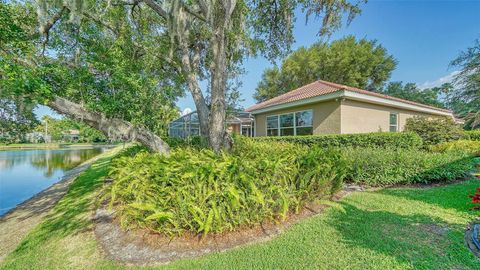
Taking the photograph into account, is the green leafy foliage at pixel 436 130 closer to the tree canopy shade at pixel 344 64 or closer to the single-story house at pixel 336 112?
the single-story house at pixel 336 112

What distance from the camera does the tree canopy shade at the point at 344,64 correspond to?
76.8 feet

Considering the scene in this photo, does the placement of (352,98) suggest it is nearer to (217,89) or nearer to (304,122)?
(304,122)

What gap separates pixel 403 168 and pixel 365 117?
5810mm

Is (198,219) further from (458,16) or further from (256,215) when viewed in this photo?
(458,16)

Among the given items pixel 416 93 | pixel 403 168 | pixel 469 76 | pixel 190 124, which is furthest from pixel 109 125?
pixel 416 93

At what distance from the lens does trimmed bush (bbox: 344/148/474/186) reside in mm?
5672

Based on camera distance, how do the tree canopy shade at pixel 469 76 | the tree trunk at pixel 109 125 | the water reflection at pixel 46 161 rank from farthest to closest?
the water reflection at pixel 46 161 < the tree canopy shade at pixel 469 76 < the tree trunk at pixel 109 125

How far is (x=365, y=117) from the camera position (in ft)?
35.5

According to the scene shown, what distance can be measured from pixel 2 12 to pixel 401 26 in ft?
49.2

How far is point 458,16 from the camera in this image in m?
9.57

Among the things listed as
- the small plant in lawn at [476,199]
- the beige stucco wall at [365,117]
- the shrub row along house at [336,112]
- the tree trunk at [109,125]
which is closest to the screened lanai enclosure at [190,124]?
the shrub row along house at [336,112]

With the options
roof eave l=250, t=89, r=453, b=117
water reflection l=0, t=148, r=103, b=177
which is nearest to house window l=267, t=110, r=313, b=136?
roof eave l=250, t=89, r=453, b=117

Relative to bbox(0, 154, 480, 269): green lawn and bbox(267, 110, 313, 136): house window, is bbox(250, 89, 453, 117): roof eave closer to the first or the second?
bbox(267, 110, 313, 136): house window

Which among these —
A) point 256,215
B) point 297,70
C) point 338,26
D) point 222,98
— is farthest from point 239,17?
point 297,70
